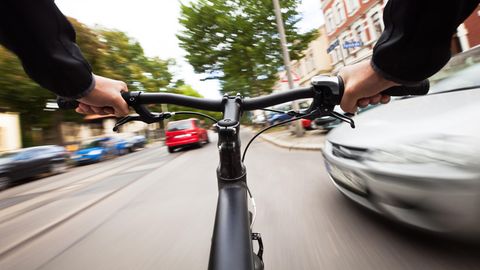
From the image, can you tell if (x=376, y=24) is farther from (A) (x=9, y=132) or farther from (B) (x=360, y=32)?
(A) (x=9, y=132)

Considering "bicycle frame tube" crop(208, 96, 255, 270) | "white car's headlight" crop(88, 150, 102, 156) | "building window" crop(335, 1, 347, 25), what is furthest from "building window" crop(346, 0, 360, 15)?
"bicycle frame tube" crop(208, 96, 255, 270)

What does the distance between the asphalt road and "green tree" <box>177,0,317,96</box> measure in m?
12.5

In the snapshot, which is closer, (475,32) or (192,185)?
(192,185)

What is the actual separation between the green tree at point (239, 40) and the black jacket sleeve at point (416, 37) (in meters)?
15.7

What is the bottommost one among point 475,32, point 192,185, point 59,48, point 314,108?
point 192,185

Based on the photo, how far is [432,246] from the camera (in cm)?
185

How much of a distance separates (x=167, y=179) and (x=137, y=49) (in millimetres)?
32625

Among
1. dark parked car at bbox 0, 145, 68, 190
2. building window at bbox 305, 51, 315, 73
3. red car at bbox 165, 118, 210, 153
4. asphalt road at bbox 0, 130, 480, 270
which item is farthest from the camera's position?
building window at bbox 305, 51, 315, 73

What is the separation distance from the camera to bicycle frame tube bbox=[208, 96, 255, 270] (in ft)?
2.35

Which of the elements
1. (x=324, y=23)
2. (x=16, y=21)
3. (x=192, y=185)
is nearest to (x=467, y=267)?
(x=16, y=21)

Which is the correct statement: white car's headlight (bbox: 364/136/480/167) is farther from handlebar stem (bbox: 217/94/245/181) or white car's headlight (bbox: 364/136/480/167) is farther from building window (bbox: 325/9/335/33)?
building window (bbox: 325/9/335/33)

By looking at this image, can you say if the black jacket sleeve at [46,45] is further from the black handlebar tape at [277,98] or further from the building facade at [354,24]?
the building facade at [354,24]

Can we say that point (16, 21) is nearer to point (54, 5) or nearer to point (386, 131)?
point (54, 5)

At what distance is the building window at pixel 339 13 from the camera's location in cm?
2294
